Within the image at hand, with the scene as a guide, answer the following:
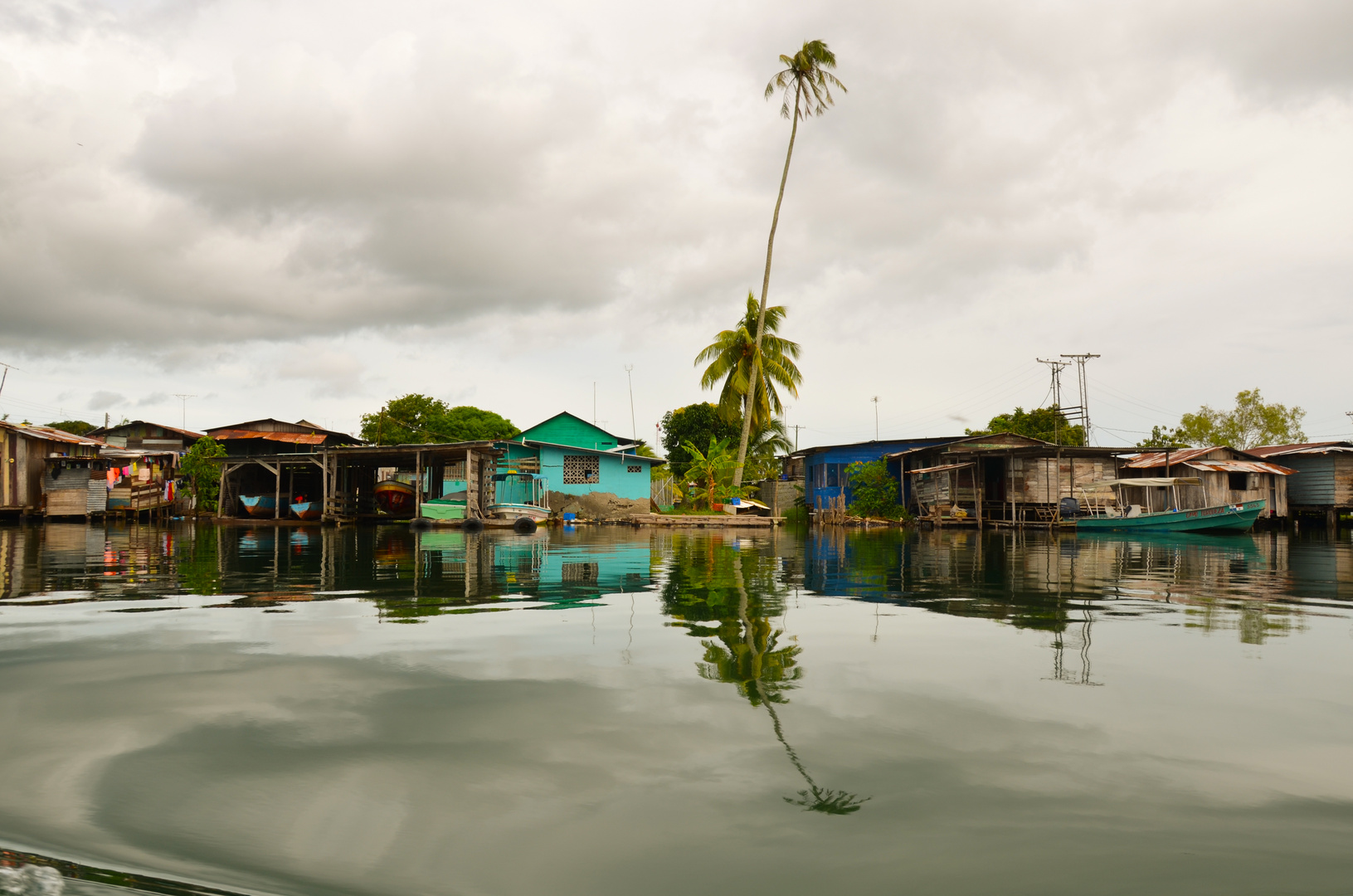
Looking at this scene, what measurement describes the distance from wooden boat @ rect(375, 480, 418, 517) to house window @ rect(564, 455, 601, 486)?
7570mm

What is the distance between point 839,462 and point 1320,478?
20.4 meters

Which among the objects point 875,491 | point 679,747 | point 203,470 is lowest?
point 679,747

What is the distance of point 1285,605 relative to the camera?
8258 millimetres

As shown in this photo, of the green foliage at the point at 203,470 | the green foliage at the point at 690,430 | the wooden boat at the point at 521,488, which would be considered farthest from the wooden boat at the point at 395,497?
the green foliage at the point at 690,430

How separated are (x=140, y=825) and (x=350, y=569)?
381 inches

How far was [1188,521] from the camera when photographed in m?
26.3

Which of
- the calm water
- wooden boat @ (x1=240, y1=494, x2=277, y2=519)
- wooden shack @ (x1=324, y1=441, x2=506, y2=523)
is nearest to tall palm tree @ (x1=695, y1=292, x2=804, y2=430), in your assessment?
wooden shack @ (x1=324, y1=441, x2=506, y2=523)

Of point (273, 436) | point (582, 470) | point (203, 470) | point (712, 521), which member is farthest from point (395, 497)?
point (712, 521)

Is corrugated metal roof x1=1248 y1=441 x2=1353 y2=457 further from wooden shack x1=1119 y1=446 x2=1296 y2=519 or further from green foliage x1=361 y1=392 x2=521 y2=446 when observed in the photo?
green foliage x1=361 y1=392 x2=521 y2=446

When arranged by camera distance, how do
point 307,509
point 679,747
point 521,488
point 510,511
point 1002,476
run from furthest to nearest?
point 521,488 < point 1002,476 < point 307,509 < point 510,511 < point 679,747

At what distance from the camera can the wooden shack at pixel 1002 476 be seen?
100 feet

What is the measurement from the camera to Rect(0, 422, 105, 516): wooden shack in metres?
29.8

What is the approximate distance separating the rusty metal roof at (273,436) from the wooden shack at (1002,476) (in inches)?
1119

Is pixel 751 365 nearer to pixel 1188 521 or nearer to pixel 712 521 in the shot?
pixel 712 521
